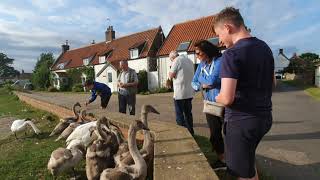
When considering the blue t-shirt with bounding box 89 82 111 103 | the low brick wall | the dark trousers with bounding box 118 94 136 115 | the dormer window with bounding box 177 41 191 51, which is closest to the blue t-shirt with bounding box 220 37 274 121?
the low brick wall

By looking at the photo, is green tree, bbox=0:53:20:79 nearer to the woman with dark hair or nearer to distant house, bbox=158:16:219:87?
distant house, bbox=158:16:219:87

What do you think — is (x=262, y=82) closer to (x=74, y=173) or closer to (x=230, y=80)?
(x=230, y=80)

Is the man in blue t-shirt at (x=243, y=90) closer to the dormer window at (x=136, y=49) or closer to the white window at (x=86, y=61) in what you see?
the dormer window at (x=136, y=49)

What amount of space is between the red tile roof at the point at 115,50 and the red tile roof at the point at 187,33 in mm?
2659

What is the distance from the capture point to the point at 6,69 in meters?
144

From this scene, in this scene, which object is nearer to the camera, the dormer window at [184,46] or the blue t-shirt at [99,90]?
the blue t-shirt at [99,90]

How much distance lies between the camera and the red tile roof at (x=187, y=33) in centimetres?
4128

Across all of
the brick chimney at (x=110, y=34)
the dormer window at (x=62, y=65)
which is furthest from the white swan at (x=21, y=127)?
the dormer window at (x=62, y=65)

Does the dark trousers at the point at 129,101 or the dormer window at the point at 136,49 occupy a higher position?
the dormer window at the point at 136,49

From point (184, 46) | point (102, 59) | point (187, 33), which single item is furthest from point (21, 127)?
point (102, 59)

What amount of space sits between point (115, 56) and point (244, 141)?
164 feet

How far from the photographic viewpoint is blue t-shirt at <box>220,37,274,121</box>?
3.83 meters

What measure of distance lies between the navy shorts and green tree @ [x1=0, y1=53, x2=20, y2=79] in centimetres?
14727

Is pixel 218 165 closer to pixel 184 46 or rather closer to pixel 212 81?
pixel 212 81
